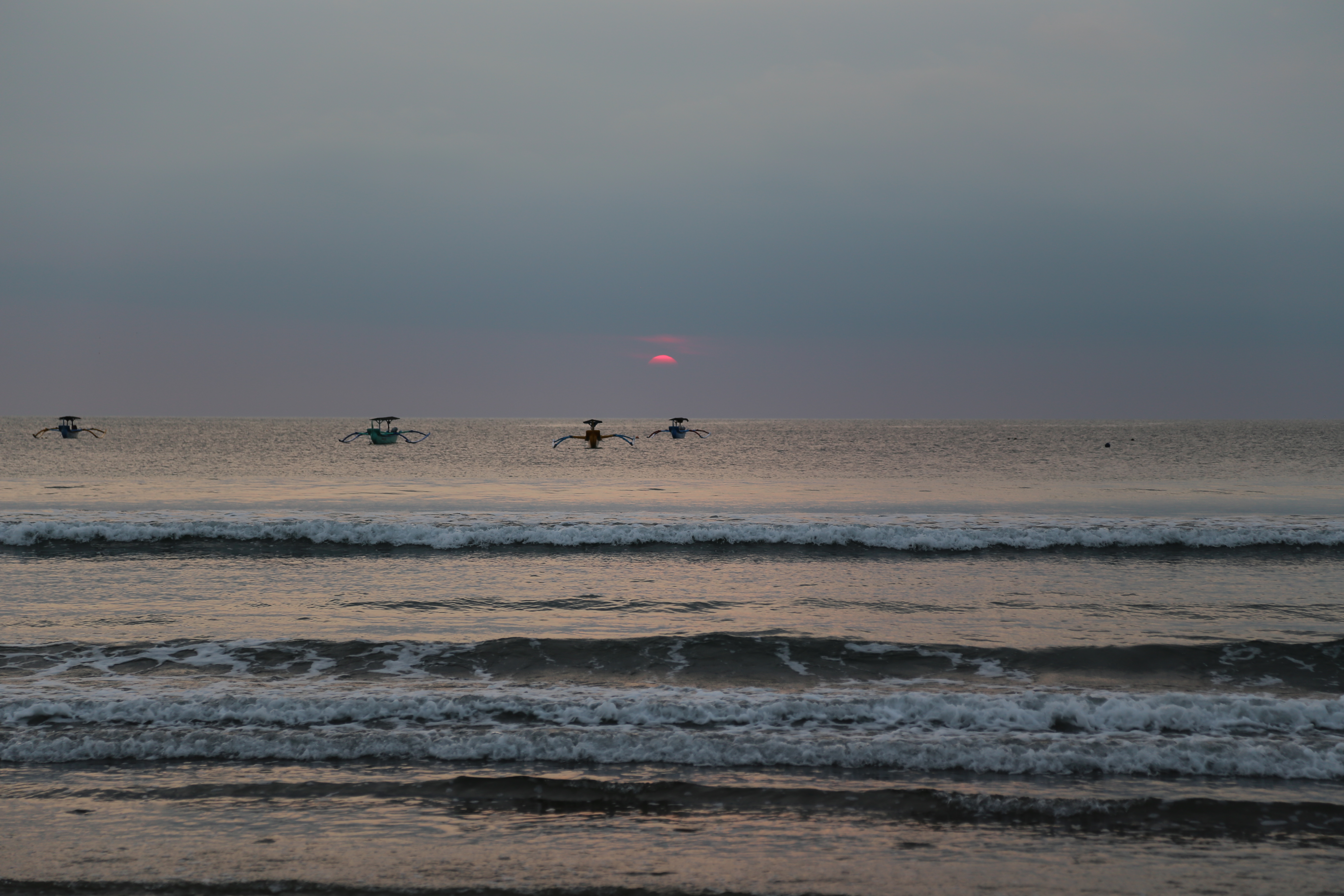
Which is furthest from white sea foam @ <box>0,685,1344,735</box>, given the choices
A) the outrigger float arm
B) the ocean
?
the outrigger float arm

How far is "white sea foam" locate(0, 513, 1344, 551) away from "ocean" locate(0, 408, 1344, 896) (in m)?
0.15

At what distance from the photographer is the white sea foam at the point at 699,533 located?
24.3 meters

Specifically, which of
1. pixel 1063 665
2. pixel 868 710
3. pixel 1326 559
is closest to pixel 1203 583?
pixel 1326 559

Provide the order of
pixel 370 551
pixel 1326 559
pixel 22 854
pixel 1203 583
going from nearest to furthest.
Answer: pixel 22 854, pixel 1203 583, pixel 1326 559, pixel 370 551

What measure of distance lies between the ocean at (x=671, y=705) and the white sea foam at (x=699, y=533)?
15 cm

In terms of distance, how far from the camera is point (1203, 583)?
1930cm

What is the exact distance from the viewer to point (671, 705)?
1030cm

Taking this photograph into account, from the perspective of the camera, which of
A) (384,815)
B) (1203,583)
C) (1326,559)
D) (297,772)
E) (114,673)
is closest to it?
(384,815)

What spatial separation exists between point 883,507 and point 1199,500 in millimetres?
15245

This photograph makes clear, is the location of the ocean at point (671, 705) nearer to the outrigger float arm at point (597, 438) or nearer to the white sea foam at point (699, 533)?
the white sea foam at point (699, 533)

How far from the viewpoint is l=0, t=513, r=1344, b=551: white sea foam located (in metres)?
→ 24.3

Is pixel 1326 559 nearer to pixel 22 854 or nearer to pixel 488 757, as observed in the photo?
pixel 488 757

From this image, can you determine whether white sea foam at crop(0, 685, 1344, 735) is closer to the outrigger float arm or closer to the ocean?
the ocean

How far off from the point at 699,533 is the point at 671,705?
1566 centimetres
